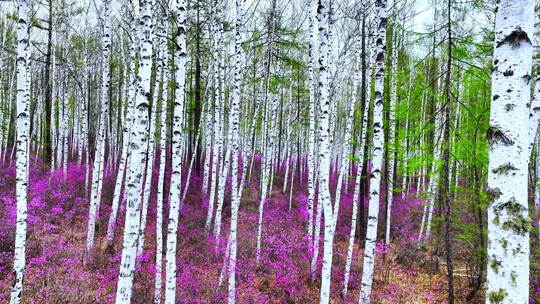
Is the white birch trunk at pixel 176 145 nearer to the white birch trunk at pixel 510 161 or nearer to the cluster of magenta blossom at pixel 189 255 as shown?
the cluster of magenta blossom at pixel 189 255

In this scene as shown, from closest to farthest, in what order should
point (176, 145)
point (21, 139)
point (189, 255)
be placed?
point (176, 145) → point (21, 139) → point (189, 255)

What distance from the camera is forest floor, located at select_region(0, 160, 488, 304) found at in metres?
7.32

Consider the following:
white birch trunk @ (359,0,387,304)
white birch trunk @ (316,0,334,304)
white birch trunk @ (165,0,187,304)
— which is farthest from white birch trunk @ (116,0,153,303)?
white birch trunk @ (359,0,387,304)

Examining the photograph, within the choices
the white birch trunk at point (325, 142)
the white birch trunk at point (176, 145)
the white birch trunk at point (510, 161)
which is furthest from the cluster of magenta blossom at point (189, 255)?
the white birch trunk at point (510, 161)

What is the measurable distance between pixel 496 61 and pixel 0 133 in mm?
23595

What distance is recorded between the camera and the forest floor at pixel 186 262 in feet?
24.0

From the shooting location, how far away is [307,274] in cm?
946

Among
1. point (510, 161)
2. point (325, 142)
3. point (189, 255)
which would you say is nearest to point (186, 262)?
point (189, 255)

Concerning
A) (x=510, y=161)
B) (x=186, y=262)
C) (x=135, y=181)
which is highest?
(x=510, y=161)

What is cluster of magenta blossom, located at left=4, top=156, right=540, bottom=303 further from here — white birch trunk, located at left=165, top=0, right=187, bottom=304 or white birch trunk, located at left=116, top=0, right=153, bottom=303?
white birch trunk, located at left=116, top=0, right=153, bottom=303

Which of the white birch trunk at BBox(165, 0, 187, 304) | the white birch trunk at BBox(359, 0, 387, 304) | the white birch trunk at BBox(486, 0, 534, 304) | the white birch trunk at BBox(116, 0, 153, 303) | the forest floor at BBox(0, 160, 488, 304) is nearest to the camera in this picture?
the white birch trunk at BBox(486, 0, 534, 304)

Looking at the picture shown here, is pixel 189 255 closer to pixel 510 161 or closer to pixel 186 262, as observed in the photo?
pixel 186 262

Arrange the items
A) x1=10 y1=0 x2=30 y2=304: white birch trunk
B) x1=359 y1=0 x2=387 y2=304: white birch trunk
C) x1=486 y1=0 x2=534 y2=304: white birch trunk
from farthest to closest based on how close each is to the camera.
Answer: x1=359 y1=0 x2=387 y2=304: white birch trunk, x1=10 y1=0 x2=30 y2=304: white birch trunk, x1=486 y1=0 x2=534 y2=304: white birch trunk

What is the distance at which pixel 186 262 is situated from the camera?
9195mm
